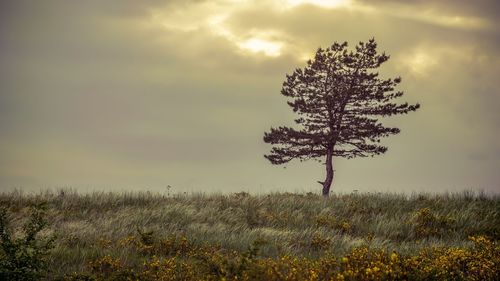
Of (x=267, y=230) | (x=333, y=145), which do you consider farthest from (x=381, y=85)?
(x=267, y=230)

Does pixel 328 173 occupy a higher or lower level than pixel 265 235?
higher

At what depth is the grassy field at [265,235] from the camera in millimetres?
8219

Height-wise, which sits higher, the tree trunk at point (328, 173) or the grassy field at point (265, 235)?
the tree trunk at point (328, 173)

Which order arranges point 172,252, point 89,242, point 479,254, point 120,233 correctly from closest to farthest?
1. point 479,254
2. point 172,252
3. point 89,242
4. point 120,233

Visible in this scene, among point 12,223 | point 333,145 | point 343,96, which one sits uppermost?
A: point 343,96

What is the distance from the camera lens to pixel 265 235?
1377 cm

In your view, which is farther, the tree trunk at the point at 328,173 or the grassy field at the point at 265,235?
the tree trunk at the point at 328,173

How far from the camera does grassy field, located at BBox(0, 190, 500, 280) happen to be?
822 cm

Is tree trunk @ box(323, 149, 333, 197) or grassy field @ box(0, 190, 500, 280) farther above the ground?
tree trunk @ box(323, 149, 333, 197)

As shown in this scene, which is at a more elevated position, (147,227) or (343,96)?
(343,96)

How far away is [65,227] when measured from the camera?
14.9 m

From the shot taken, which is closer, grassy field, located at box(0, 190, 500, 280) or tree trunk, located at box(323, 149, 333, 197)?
grassy field, located at box(0, 190, 500, 280)

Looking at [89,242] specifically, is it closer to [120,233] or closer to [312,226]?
[120,233]

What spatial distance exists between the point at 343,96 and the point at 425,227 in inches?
452
